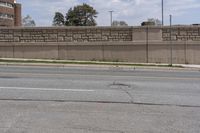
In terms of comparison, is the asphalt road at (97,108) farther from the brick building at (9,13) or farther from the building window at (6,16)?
the building window at (6,16)

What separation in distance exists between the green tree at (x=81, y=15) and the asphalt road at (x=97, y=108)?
102 meters

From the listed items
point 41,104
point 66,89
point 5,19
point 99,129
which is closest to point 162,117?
point 99,129

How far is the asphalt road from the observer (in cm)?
713

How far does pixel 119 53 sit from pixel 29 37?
21.4 feet

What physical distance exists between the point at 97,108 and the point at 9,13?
87.5m

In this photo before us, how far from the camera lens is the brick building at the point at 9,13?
88606 mm

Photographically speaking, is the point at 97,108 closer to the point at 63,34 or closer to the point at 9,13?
the point at 63,34

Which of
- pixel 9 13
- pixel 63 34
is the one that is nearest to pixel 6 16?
pixel 9 13

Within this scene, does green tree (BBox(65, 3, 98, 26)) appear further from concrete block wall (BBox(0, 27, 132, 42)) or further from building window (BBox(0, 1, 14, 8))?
concrete block wall (BBox(0, 27, 132, 42))

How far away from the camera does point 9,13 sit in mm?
93062

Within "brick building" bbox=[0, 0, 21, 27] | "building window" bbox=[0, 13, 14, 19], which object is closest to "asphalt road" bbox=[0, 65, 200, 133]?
"brick building" bbox=[0, 0, 21, 27]

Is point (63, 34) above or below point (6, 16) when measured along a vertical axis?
below

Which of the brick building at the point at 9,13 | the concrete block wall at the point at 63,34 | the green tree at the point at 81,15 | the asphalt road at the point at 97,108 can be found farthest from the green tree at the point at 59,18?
the asphalt road at the point at 97,108

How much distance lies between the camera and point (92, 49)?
97.9ft
